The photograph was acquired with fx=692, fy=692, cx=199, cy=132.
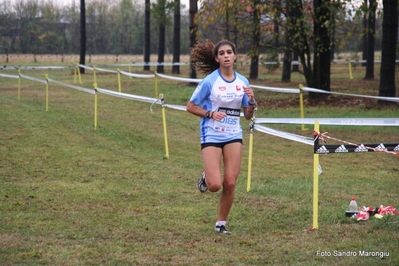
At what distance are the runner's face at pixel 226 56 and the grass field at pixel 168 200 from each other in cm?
194

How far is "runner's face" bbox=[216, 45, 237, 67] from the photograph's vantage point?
7.70 meters

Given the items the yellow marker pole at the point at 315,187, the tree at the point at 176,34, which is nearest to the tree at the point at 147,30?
the tree at the point at 176,34

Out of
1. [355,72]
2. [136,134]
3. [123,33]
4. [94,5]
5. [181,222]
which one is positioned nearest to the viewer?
[181,222]

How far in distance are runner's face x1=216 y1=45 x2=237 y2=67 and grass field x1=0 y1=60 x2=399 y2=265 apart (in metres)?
1.94

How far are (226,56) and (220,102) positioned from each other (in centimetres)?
52

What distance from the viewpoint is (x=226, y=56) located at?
304 inches

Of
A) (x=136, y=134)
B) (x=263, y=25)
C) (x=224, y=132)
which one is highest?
(x=263, y=25)

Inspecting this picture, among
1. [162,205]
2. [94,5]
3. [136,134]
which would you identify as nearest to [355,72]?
[136,134]

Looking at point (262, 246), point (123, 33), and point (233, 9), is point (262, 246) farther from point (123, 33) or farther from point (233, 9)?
point (123, 33)

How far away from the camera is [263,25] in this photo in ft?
81.8

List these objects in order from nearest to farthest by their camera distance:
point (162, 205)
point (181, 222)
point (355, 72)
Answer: point (181, 222) → point (162, 205) → point (355, 72)

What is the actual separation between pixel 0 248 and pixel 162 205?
2943 mm

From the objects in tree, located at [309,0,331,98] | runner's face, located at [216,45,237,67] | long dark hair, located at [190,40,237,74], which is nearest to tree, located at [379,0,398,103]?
tree, located at [309,0,331,98]

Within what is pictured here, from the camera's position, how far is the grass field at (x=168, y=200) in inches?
276
